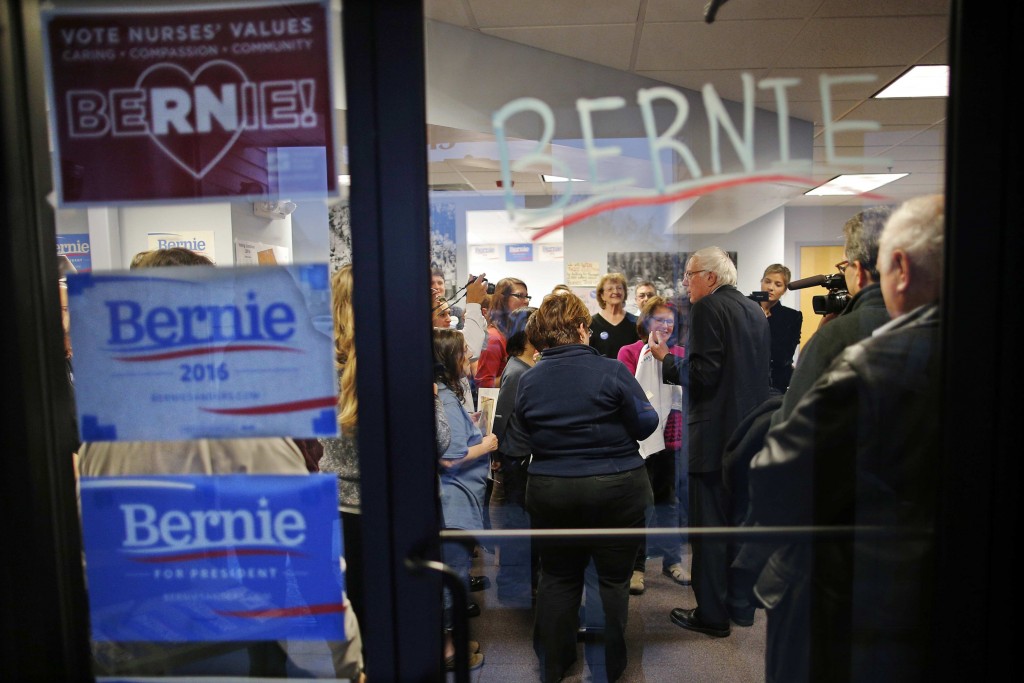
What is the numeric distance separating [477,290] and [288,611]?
1864 mm

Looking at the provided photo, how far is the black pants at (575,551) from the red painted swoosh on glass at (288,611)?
108cm

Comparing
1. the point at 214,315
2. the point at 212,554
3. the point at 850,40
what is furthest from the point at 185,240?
the point at 850,40

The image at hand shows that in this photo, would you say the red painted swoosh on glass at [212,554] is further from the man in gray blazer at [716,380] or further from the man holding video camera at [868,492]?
the man in gray blazer at [716,380]

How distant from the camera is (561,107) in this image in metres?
1.33

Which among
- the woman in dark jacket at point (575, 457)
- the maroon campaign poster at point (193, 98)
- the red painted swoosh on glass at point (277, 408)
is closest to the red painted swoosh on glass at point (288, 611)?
the red painted swoosh on glass at point (277, 408)

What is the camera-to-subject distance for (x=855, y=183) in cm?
127

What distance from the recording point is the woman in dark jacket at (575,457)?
83.2 inches

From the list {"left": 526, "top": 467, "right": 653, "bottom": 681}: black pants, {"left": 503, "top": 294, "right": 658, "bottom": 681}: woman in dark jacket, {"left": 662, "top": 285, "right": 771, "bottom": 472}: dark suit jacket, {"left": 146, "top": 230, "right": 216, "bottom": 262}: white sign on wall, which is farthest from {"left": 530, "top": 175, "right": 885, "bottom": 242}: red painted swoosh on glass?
{"left": 526, "top": 467, "right": 653, "bottom": 681}: black pants

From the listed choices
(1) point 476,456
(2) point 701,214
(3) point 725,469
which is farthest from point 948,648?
(1) point 476,456

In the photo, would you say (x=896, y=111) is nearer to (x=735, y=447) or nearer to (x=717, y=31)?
(x=735, y=447)

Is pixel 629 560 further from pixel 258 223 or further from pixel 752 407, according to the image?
pixel 258 223

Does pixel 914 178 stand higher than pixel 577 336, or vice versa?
pixel 914 178

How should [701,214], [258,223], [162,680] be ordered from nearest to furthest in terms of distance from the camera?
[258,223] < [162,680] < [701,214]

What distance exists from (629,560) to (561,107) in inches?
64.0
